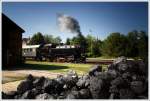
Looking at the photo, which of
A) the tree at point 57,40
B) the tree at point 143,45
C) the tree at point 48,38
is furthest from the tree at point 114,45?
the tree at point 48,38

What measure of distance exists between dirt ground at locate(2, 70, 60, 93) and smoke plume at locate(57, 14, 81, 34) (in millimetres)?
2009

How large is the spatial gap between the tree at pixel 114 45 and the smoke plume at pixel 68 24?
4.04 ft

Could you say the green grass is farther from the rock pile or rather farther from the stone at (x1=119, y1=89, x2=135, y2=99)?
the stone at (x1=119, y1=89, x2=135, y2=99)

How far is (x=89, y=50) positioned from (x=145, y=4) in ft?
11.4

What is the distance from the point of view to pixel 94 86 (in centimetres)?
1030

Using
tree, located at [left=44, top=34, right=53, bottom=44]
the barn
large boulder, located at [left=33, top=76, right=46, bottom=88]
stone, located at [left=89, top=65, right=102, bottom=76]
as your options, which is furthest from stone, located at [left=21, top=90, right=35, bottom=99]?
the barn

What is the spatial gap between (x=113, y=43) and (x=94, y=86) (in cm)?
276

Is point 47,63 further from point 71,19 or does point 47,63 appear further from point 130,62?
point 130,62

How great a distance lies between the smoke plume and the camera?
12180 millimetres

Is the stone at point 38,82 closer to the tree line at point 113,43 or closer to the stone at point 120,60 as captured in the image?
the tree line at point 113,43

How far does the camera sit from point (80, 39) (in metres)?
13.0

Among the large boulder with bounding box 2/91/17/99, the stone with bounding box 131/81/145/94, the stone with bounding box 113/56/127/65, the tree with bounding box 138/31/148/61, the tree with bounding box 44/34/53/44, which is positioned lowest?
the large boulder with bounding box 2/91/17/99

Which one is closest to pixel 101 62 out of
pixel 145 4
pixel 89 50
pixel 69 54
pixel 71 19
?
pixel 89 50

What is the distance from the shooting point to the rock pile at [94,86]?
10.2 m
